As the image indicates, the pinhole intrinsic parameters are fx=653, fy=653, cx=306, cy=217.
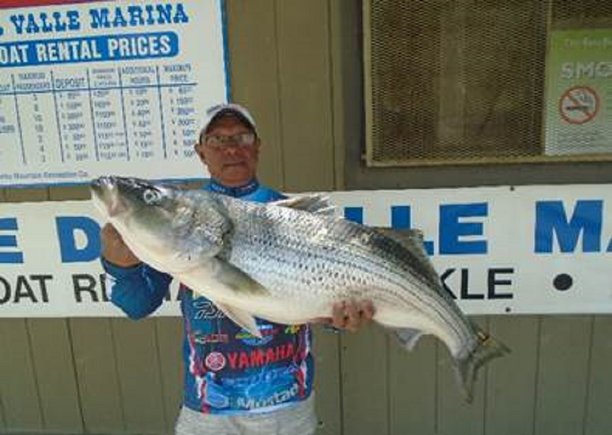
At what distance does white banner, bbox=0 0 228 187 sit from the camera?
9.75ft

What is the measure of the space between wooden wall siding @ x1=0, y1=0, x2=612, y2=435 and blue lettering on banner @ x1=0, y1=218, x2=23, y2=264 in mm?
111

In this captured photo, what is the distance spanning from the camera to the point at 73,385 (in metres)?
3.49

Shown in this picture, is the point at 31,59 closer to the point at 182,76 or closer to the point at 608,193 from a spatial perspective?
the point at 182,76

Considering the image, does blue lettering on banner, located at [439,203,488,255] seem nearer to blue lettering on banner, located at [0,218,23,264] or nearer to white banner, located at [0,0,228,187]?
white banner, located at [0,0,228,187]

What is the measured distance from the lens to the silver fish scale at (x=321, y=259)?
73.9 inches

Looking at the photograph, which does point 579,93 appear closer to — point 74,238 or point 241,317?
point 241,317

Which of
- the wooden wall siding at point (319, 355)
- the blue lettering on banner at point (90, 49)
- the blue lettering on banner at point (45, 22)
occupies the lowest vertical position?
the wooden wall siding at point (319, 355)

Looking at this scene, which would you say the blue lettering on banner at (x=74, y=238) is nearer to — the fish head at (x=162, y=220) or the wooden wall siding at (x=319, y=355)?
the wooden wall siding at (x=319, y=355)

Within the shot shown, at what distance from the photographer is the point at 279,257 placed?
189 cm

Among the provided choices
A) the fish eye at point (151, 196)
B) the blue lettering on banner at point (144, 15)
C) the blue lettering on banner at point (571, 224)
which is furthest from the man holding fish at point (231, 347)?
the blue lettering on banner at point (571, 224)

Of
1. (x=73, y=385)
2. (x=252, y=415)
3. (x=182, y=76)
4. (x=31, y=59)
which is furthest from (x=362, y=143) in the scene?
(x=73, y=385)

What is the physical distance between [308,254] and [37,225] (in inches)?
74.4

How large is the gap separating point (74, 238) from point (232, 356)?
148 cm

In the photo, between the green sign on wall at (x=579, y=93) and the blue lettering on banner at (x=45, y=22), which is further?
the blue lettering on banner at (x=45, y=22)
